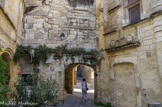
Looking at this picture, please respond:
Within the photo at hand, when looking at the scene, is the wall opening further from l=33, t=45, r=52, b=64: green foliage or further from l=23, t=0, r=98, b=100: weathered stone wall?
l=33, t=45, r=52, b=64: green foliage

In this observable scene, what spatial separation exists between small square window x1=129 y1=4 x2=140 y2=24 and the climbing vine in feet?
7.77

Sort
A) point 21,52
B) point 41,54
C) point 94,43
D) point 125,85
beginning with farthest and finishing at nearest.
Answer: point 94,43 < point 41,54 < point 21,52 < point 125,85

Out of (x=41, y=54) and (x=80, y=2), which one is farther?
(x=80, y=2)

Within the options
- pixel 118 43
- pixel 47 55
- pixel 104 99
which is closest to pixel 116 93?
pixel 104 99

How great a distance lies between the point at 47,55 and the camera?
6.71 metres

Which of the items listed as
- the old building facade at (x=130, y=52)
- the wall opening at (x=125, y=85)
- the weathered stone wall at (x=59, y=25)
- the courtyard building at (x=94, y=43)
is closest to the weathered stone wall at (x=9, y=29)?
the courtyard building at (x=94, y=43)

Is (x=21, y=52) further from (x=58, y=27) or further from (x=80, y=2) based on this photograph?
(x=80, y=2)

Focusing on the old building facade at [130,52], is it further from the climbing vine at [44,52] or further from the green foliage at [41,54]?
the green foliage at [41,54]

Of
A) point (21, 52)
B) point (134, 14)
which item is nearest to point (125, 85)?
point (134, 14)

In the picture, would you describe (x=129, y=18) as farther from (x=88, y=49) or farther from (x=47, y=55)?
(x=47, y=55)

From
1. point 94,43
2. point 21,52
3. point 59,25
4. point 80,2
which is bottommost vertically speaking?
point 21,52

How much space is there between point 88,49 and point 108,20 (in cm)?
182

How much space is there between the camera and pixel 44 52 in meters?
6.64

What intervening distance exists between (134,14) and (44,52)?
4410 millimetres
